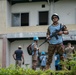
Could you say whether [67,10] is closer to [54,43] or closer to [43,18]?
[43,18]

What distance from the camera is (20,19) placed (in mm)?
27578

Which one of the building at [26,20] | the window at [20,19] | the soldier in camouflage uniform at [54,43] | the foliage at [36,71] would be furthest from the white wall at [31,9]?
the foliage at [36,71]

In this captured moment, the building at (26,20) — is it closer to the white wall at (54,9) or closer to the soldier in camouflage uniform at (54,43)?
the white wall at (54,9)

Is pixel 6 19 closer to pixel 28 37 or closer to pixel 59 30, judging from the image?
pixel 28 37

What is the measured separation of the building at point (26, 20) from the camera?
84.0ft

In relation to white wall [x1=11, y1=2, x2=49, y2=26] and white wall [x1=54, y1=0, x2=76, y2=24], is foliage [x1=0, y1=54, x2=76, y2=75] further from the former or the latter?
white wall [x1=11, y1=2, x2=49, y2=26]

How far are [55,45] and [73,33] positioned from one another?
641 inches

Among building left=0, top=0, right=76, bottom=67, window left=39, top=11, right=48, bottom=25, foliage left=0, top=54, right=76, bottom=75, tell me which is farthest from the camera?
window left=39, top=11, right=48, bottom=25

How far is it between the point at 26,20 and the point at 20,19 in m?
0.48

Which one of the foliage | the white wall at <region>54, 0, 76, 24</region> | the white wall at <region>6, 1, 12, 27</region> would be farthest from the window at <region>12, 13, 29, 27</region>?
the foliage

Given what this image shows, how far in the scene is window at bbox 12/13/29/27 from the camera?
2744 centimetres

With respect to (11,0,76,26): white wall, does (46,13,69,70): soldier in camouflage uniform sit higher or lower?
lower

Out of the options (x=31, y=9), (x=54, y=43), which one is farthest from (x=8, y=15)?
(x=54, y=43)

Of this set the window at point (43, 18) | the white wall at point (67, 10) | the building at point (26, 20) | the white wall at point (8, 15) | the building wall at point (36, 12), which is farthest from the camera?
the window at point (43, 18)
